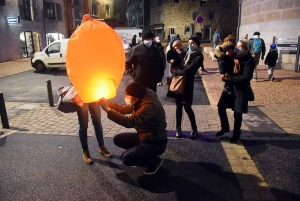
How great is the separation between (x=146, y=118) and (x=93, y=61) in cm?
111

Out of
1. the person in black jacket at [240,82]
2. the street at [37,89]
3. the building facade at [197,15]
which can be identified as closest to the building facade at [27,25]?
the street at [37,89]

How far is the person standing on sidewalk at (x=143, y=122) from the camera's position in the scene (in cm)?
319

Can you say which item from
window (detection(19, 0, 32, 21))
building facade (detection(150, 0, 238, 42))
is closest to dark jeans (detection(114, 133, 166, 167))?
window (detection(19, 0, 32, 21))

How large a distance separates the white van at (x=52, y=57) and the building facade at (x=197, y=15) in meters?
35.2

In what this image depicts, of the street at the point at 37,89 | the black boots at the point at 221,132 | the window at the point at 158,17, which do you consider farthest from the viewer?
the window at the point at 158,17

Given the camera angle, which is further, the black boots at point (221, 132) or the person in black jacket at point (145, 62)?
the black boots at point (221, 132)

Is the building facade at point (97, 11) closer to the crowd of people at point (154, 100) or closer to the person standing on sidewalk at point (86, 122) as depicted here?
the crowd of people at point (154, 100)

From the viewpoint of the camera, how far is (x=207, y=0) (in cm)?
4578

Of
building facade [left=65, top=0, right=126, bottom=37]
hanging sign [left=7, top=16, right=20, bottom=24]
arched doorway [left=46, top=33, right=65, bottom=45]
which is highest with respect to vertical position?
building facade [left=65, top=0, right=126, bottom=37]

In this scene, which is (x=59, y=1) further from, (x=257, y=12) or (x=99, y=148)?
(x=99, y=148)

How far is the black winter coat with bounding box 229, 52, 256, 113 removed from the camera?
13.9 ft

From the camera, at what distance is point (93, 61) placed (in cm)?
242

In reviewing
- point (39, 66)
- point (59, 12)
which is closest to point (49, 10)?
point (59, 12)

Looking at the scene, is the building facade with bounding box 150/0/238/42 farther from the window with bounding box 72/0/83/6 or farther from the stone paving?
the stone paving
